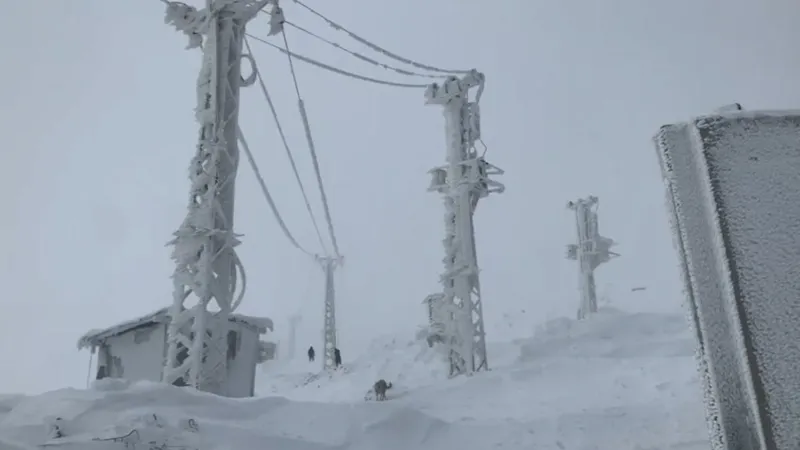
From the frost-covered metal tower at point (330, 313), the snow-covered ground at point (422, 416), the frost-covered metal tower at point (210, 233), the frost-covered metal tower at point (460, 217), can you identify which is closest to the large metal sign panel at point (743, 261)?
the snow-covered ground at point (422, 416)

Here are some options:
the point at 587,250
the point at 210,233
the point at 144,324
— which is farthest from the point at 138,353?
the point at 587,250

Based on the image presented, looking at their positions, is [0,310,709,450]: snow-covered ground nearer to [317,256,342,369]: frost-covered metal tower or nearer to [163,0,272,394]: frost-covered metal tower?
[163,0,272,394]: frost-covered metal tower

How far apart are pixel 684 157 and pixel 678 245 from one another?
185mm

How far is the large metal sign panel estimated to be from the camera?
1236 mm

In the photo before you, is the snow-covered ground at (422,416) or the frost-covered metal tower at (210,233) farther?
the frost-covered metal tower at (210,233)

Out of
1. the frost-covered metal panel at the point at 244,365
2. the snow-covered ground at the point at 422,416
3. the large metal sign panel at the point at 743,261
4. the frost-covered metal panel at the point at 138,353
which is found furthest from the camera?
the frost-covered metal panel at the point at 244,365

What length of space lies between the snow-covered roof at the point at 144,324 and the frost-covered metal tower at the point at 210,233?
4.53 meters

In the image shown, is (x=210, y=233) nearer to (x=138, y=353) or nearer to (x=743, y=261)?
(x=138, y=353)

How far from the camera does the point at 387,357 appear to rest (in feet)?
95.0

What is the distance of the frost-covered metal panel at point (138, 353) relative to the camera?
15.1 m

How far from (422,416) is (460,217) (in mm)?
11953

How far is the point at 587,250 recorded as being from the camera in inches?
1240

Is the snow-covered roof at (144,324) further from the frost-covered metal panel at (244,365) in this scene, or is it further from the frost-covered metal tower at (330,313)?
the frost-covered metal tower at (330,313)

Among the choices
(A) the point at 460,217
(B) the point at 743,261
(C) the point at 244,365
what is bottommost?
(B) the point at 743,261
